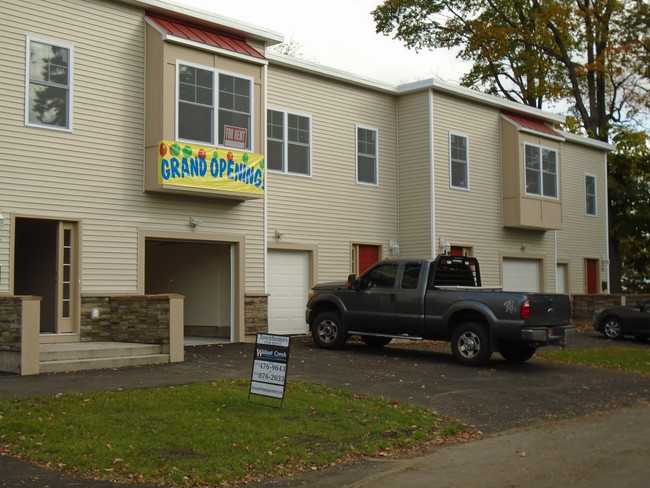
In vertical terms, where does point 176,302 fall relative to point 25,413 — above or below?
above

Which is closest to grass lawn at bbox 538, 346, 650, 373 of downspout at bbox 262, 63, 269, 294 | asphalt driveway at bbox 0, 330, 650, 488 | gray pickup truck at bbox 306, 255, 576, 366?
asphalt driveway at bbox 0, 330, 650, 488

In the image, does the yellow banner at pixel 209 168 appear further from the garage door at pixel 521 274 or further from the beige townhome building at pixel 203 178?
the garage door at pixel 521 274

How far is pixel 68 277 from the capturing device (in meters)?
15.5

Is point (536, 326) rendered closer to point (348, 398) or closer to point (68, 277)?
point (348, 398)

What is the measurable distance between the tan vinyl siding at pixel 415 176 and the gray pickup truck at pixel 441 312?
5.76 meters

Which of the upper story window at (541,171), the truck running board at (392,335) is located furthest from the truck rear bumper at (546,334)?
the upper story window at (541,171)

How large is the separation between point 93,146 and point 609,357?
1173 cm

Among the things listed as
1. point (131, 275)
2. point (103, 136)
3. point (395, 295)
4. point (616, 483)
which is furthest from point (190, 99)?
point (616, 483)

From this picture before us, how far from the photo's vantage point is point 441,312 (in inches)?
601

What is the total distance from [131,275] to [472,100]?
12.6 metres

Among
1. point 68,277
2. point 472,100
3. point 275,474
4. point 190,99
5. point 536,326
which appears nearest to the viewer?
point 275,474

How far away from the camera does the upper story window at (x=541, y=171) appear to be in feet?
83.6

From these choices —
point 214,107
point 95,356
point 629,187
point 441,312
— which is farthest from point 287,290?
point 629,187

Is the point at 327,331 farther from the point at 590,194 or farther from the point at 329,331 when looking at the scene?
the point at 590,194
